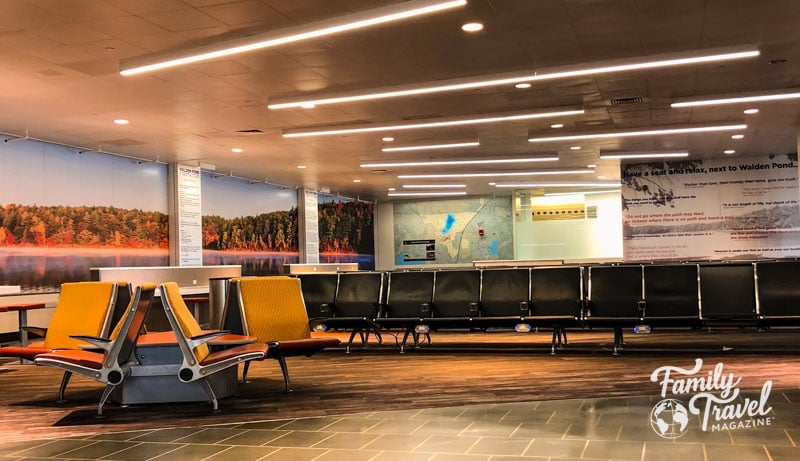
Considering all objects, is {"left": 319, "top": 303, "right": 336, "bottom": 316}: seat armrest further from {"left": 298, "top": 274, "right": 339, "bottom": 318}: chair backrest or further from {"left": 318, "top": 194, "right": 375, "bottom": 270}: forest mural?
{"left": 318, "top": 194, "right": 375, "bottom": 270}: forest mural

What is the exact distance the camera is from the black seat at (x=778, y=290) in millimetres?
8055

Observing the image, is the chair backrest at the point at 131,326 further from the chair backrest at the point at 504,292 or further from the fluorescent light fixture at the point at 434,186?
the fluorescent light fixture at the point at 434,186

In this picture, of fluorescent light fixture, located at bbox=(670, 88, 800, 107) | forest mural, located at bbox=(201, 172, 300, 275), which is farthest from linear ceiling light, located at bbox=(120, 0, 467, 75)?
forest mural, located at bbox=(201, 172, 300, 275)

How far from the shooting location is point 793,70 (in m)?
8.88

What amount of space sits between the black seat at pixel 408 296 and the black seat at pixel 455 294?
0.35 ft

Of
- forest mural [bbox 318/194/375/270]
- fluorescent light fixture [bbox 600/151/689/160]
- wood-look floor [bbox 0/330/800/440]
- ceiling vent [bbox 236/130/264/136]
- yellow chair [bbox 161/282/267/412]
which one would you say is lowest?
wood-look floor [bbox 0/330/800/440]

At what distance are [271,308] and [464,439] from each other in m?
3.18

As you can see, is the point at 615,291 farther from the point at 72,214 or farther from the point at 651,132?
the point at 72,214

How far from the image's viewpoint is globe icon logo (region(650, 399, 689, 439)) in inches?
168

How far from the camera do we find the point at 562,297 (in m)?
8.71

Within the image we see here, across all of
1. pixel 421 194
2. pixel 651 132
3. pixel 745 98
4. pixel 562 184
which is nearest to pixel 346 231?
pixel 421 194

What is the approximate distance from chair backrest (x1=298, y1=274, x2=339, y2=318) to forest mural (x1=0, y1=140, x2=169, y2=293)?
18.2 feet

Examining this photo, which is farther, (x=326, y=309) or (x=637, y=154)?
(x=637, y=154)

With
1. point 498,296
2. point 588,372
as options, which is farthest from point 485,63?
point 588,372
